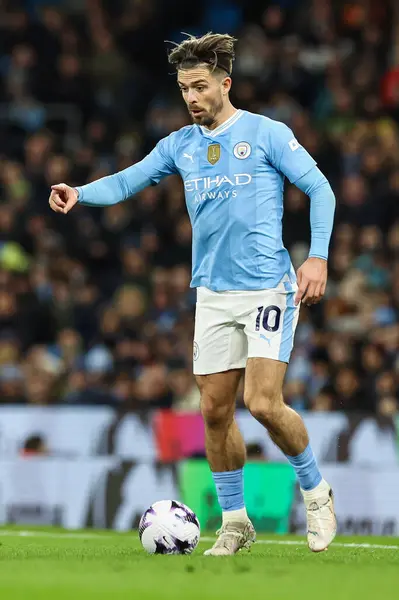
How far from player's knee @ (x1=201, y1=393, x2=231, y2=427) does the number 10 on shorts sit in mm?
438

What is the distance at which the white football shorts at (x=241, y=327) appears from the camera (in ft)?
23.0

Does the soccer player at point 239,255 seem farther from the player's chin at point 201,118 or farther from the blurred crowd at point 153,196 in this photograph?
the blurred crowd at point 153,196

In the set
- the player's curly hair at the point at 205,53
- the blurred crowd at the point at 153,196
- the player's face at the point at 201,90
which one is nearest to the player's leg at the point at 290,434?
the player's face at the point at 201,90

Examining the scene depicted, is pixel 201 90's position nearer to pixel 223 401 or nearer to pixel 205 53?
Answer: pixel 205 53

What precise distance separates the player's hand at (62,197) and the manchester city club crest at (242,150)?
0.86 meters

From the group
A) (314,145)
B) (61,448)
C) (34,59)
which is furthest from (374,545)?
(34,59)

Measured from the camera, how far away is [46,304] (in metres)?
14.4

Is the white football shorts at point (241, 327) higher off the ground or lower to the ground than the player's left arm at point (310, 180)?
lower

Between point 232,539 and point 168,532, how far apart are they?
13.3 inches

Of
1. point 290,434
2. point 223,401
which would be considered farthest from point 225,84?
→ point 290,434

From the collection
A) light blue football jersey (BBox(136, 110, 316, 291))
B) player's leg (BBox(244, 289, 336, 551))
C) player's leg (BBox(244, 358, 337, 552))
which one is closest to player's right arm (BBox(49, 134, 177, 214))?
light blue football jersey (BBox(136, 110, 316, 291))

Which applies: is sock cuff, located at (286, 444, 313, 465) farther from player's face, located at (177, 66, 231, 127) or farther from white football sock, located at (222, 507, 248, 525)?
player's face, located at (177, 66, 231, 127)

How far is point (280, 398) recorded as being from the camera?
6992 millimetres

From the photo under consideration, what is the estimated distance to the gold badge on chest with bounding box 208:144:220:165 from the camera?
712 cm
